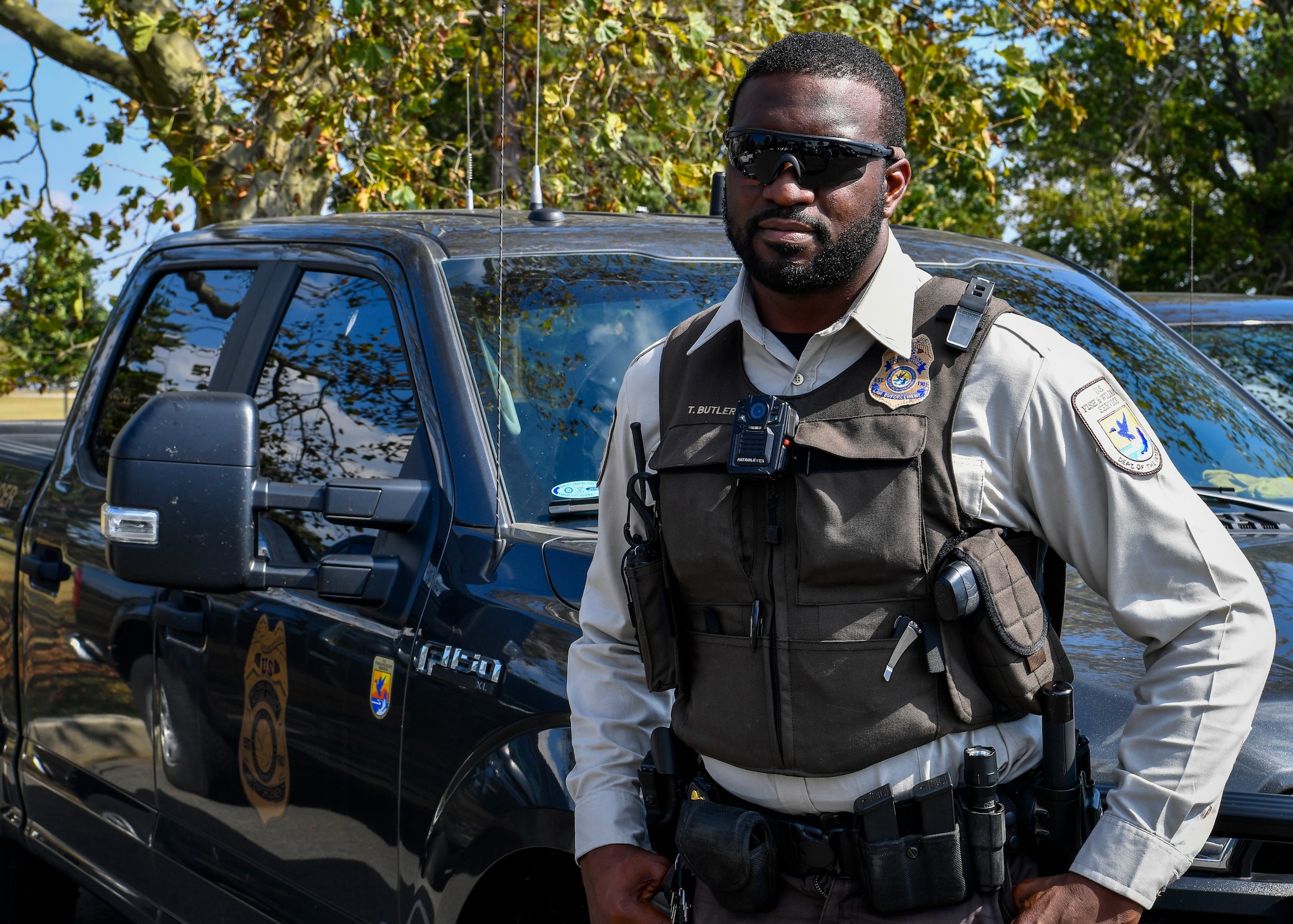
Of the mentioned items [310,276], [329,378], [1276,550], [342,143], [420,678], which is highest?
[342,143]

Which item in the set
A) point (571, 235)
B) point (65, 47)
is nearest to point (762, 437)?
point (571, 235)

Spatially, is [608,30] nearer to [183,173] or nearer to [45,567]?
[183,173]

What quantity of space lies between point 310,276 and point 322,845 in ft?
3.95

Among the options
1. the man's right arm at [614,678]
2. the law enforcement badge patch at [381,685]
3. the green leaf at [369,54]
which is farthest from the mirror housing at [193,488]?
the green leaf at [369,54]

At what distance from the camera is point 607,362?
9.00ft

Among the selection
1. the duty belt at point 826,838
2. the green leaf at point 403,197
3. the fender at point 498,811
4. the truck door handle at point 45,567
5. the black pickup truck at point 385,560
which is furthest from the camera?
the green leaf at point 403,197

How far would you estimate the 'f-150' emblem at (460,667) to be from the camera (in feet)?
7.62

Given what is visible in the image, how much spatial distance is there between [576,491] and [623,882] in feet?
2.67

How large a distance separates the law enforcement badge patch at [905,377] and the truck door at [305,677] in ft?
3.45

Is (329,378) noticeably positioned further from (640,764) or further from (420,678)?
(640,764)

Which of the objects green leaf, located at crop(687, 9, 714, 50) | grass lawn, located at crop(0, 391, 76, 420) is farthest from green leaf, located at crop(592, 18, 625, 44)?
grass lawn, located at crop(0, 391, 76, 420)

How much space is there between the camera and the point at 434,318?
107 inches

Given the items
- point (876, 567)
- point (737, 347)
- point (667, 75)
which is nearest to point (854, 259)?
point (737, 347)

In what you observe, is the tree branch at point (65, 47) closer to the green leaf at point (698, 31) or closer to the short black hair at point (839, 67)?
the green leaf at point (698, 31)
